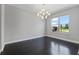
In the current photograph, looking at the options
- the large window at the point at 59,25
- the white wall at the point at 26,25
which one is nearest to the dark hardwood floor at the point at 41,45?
the white wall at the point at 26,25

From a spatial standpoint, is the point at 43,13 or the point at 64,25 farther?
the point at 64,25

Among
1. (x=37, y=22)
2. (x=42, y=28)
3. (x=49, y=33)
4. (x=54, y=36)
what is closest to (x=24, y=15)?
(x=37, y=22)

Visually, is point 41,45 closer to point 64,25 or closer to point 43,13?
point 64,25

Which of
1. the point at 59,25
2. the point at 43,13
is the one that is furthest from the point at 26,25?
the point at 59,25

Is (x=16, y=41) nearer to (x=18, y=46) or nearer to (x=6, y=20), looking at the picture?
(x=18, y=46)

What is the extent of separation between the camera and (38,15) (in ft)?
4.75

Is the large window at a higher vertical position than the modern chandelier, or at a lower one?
lower

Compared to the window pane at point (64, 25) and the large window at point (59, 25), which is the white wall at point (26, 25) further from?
the window pane at point (64, 25)

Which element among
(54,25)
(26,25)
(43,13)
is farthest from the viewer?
(26,25)

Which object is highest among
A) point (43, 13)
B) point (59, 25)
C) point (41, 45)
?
point (43, 13)

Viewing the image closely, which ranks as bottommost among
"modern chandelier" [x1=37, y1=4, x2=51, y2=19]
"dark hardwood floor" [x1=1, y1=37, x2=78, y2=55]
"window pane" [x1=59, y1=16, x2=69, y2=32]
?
"dark hardwood floor" [x1=1, y1=37, x2=78, y2=55]

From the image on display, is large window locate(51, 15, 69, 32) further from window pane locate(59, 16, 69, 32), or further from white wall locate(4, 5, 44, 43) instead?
white wall locate(4, 5, 44, 43)

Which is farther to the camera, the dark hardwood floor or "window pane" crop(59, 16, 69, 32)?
A: the dark hardwood floor

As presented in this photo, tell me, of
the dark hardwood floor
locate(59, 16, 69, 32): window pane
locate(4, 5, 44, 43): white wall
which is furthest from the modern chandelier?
the dark hardwood floor
